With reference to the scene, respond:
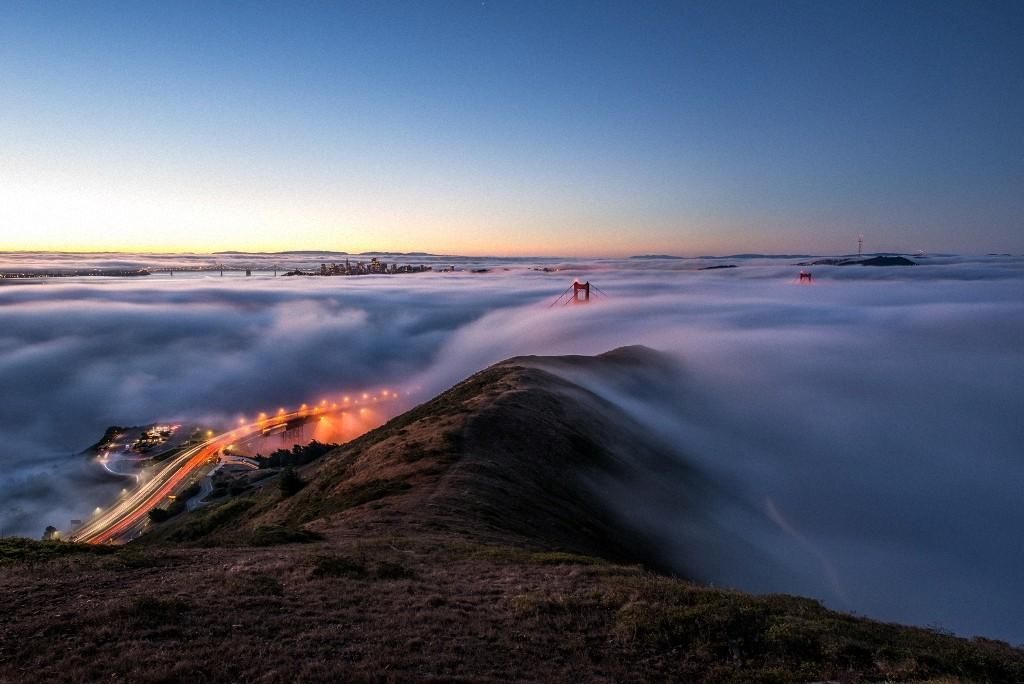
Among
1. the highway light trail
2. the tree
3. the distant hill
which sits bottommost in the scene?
the highway light trail

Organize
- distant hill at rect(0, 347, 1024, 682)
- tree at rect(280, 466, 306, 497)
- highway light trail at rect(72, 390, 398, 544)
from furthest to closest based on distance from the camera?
highway light trail at rect(72, 390, 398, 544) < tree at rect(280, 466, 306, 497) < distant hill at rect(0, 347, 1024, 682)

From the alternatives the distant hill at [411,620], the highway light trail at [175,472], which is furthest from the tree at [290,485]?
the distant hill at [411,620]

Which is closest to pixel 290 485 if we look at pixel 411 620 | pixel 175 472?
pixel 411 620

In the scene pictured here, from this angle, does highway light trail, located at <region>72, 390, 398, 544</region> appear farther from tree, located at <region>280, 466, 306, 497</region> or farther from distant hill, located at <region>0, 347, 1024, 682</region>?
distant hill, located at <region>0, 347, 1024, 682</region>

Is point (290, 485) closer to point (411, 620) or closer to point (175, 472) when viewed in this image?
point (411, 620)

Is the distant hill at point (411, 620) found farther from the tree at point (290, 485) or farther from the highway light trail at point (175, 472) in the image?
the highway light trail at point (175, 472)

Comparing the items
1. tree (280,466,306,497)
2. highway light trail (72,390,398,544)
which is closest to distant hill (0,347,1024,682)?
tree (280,466,306,497)

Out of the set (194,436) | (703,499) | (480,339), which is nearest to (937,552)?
(703,499)

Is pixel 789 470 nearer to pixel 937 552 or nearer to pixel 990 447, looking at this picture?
pixel 937 552

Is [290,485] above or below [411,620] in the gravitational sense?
below
